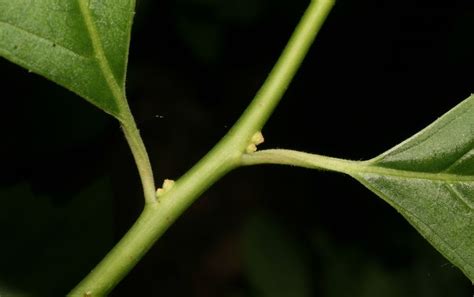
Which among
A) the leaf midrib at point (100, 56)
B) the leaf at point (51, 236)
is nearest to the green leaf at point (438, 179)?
the leaf midrib at point (100, 56)

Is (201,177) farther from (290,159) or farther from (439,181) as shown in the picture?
(439,181)

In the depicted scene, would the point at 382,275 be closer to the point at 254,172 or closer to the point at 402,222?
the point at 402,222

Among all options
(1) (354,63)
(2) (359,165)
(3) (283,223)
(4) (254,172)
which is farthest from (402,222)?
(2) (359,165)

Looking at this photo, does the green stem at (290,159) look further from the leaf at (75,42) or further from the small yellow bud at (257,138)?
the leaf at (75,42)

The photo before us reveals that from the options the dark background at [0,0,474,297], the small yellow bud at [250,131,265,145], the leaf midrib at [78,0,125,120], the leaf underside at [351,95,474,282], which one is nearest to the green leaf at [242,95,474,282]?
the leaf underside at [351,95,474,282]

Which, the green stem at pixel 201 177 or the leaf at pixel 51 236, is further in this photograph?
the leaf at pixel 51 236

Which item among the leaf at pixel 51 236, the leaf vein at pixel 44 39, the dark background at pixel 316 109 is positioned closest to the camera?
the leaf vein at pixel 44 39

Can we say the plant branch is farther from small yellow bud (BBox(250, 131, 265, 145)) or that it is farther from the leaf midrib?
the leaf midrib
